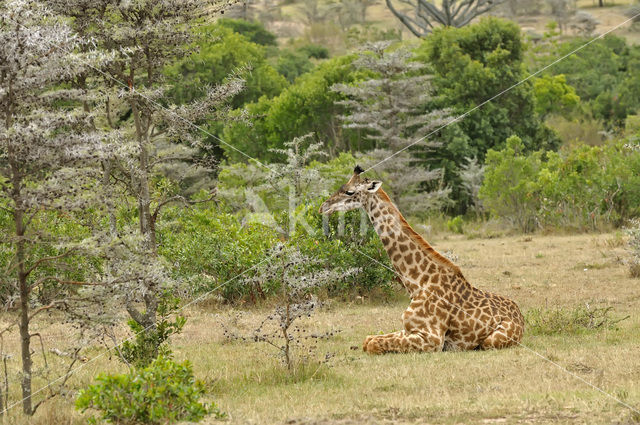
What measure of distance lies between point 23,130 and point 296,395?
350cm

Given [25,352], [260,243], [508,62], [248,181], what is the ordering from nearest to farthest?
[25,352]
[260,243]
[248,181]
[508,62]

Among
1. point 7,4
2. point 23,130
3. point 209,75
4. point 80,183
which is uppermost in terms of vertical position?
point 209,75

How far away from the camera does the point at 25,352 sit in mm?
7137

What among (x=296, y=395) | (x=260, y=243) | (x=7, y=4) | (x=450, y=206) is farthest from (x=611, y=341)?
(x=450, y=206)

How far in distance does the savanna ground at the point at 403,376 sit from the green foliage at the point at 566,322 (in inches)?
1.7

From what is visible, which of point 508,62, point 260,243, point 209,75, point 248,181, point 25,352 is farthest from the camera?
point 209,75

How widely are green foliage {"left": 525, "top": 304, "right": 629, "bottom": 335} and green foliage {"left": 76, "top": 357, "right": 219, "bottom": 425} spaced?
17.8 ft

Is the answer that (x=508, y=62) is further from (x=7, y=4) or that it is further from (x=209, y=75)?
(x=7, y=4)

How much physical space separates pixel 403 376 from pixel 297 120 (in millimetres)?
30306

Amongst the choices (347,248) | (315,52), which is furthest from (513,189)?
(315,52)

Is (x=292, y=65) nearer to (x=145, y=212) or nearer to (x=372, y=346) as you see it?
(x=145, y=212)

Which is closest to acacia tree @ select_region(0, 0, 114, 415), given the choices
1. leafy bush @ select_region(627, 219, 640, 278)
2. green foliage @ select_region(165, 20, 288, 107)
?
leafy bush @ select_region(627, 219, 640, 278)

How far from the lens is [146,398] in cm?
659

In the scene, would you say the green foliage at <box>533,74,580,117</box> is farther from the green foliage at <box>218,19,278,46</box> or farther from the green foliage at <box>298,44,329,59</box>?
the green foliage at <box>298,44,329,59</box>
